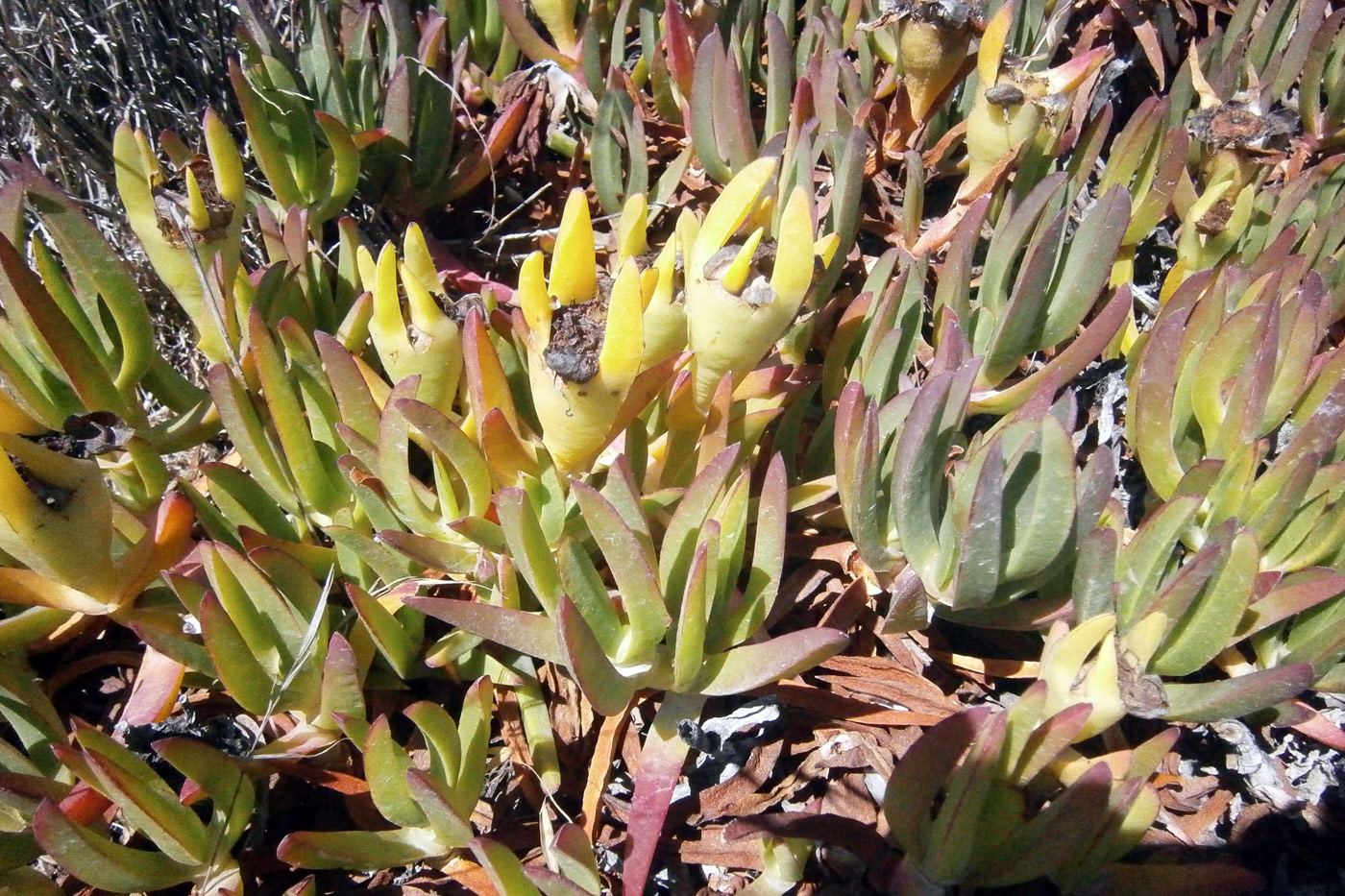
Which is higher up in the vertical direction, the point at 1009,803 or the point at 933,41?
the point at 933,41

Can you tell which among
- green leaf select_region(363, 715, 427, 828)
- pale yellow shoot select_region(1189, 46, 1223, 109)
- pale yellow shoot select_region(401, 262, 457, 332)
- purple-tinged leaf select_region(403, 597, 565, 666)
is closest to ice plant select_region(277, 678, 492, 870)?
green leaf select_region(363, 715, 427, 828)

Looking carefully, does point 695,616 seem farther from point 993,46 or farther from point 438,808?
point 993,46

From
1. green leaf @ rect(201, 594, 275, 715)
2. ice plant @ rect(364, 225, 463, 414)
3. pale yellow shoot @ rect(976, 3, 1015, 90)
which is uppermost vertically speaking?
pale yellow shoot @ rect(976, 3, 1015, 90)

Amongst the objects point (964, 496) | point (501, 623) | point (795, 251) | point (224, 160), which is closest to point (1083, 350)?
point (964, 496)

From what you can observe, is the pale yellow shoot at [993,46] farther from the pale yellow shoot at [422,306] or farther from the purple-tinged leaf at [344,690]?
the purple-tinged leaf at [344,690]

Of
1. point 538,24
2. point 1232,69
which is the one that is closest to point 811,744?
point 1232,69

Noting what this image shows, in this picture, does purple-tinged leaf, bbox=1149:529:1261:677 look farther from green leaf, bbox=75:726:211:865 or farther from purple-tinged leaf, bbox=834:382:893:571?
green leaf, bbox=75:726:211:865
